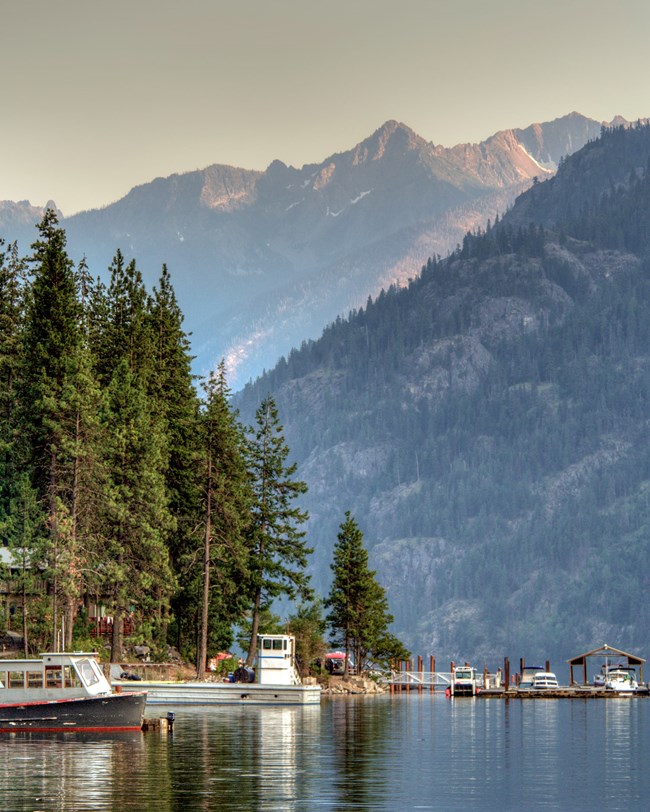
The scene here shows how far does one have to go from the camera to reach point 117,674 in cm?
10456

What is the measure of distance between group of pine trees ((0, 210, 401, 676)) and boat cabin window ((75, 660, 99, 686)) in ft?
93.2

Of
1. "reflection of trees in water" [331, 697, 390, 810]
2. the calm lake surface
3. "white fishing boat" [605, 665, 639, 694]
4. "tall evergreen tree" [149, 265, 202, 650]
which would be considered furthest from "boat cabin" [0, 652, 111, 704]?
"white fishing boat" [605, 665, 639, 694]

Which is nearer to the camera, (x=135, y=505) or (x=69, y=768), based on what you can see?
(x=69, y=768)

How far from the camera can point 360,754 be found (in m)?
68.3

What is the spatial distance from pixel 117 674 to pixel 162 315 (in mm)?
39114

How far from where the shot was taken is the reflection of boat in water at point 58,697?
73.1 m

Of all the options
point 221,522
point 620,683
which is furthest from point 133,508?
point 620,683

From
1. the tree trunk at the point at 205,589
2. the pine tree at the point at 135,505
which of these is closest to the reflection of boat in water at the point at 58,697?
the pine tree at the point at 135,505

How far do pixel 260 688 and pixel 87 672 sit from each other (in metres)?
41.3

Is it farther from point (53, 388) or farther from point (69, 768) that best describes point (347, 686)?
point (69, 768)

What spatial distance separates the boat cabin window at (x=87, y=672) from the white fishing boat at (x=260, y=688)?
29.4 metres

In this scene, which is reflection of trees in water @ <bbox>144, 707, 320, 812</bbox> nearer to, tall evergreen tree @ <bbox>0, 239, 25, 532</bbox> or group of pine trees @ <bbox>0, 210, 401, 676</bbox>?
group of pine trees @ <bbox>0, 210, 401, 676</bbox>

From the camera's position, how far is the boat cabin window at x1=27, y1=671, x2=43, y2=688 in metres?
73.8

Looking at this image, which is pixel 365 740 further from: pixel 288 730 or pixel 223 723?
pixel 223 723
